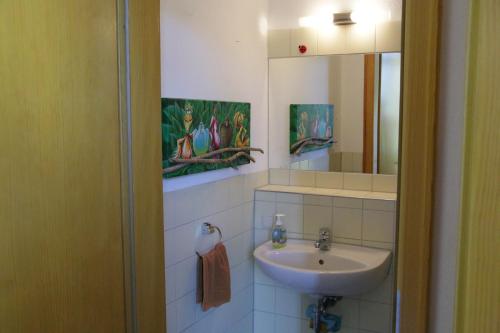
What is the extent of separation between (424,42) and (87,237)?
938 millimetres

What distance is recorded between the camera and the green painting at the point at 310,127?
268 centimetres

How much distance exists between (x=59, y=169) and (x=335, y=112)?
5.97ft

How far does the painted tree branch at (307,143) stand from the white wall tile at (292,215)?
36cm

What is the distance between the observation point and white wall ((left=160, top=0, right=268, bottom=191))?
1.91m

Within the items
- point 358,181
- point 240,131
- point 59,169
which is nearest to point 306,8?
point 240,131

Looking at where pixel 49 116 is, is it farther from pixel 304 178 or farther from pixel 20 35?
pixel 304 178

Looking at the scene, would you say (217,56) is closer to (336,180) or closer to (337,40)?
(337,40)

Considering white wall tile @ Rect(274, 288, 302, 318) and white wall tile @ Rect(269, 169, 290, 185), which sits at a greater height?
white wall tile @ Rect(269, 169, 290, 185)

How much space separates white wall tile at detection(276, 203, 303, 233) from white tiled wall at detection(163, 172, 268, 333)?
0.17 meters

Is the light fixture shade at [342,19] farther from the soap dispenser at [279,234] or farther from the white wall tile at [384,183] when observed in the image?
the soap dispenser at [279,234]

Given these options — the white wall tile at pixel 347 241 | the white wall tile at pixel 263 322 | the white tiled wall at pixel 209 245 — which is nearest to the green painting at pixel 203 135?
the white tiled wall at pixel 209 245

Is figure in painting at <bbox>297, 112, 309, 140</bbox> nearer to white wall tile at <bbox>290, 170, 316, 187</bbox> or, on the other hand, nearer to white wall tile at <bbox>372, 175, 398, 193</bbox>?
white wall tile at <bbox>290, 170, 316, 187</bbox>

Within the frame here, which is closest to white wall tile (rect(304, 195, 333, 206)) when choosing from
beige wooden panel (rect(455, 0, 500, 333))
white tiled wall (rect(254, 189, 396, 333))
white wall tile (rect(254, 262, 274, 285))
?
white tiled wall (rect(254, 189, 396, 333))

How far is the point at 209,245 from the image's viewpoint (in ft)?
7.25
